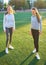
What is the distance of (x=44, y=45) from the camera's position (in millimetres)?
9828

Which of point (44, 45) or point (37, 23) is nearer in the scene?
point (37, 23)

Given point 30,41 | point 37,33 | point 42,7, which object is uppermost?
point 37,33

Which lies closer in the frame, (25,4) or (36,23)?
(36,23)

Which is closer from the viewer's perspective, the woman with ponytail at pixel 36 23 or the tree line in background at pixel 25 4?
the woman with ponytail at pixel 36 23

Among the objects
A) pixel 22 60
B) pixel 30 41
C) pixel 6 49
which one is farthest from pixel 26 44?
pixel 22 60

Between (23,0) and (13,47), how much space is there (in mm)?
58667

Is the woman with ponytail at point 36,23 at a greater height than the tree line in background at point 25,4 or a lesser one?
greater

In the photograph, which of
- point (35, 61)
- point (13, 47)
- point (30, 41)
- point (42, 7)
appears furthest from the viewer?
point (42, 7)

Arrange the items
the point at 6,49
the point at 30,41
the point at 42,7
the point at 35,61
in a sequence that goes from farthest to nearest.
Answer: the point at 42,7, the point at 30,41, the point at 6,49, the point at 35,61

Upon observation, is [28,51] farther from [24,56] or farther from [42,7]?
[42,7]

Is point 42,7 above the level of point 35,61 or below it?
below

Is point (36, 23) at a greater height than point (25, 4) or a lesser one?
greater

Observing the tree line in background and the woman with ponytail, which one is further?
the tree line in background

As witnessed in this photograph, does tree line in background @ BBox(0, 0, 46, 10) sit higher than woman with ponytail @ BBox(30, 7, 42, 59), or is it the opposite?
woman with ponytail @ BBox(30, 7, 42, 59)
